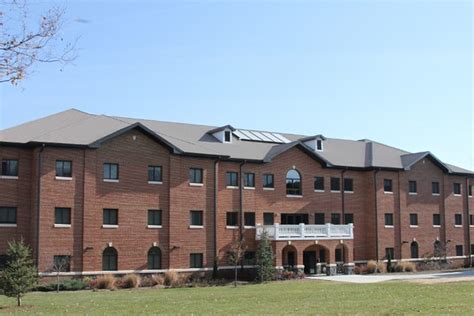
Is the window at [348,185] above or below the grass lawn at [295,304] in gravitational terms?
above

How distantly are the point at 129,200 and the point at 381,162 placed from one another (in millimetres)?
24200

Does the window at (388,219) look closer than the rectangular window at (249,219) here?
No

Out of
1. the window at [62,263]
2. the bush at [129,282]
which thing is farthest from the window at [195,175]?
the window at [62,263]

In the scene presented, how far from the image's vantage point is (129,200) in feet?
140

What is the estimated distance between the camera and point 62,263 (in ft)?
129

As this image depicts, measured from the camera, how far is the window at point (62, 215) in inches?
1571

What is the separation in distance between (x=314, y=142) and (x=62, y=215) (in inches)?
915

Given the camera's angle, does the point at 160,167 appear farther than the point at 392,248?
No

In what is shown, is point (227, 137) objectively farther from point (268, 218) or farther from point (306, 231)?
point (306, 231)

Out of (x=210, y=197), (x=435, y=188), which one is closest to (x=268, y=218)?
(x=210, y=197)

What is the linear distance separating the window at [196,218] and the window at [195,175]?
230 cm

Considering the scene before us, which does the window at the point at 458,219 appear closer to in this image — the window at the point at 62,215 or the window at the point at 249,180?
the window at the point at 249,180

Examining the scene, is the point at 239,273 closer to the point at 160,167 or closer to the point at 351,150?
the point at 160,167

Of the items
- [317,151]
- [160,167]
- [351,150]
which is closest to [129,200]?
[160,167]
